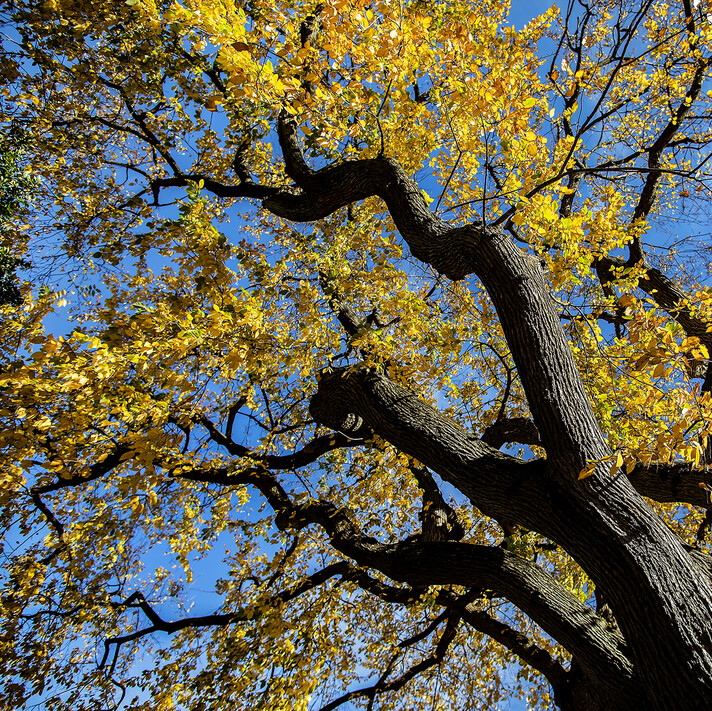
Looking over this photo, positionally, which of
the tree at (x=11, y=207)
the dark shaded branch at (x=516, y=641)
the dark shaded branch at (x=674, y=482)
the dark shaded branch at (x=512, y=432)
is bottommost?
the dark shaded branch at (x=516, y=641)

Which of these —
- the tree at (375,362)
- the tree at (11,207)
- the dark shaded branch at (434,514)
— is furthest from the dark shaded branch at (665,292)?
the tree at (11,207)

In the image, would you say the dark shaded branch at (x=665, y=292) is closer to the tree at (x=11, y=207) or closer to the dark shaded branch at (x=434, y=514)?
the dark shaded branch at (x=434, y=514)

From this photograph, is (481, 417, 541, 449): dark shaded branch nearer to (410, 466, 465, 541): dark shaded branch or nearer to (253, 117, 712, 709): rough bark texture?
(410, 466, 465, 541): dark shaded branch

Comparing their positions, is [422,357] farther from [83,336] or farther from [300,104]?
[83,336]

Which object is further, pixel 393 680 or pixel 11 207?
pixel 393 680

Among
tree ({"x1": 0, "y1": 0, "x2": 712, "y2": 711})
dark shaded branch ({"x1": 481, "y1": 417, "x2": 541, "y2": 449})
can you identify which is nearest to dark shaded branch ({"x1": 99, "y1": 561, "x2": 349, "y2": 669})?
tree ({"x1": 0, "y1": 0, "x2": 712, "y2": 711})

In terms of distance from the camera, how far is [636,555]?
2.38m

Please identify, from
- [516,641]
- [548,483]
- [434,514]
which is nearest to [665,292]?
[434,514]

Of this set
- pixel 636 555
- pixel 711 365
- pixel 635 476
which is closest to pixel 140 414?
pixel 636 555

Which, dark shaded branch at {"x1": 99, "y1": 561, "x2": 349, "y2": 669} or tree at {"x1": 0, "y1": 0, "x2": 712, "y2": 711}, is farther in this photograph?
dark shaded branch at {"x1": 99, "y1": 561, "x2": 349, "y2": 669}

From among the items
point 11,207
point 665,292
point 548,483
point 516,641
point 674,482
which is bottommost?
point 516,641

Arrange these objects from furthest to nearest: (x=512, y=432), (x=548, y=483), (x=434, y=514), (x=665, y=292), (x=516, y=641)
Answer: (x=665, y=292)
(x=434, y=514)
(x=512, y=432)
(x=516, y=641)
(x=548, y=483)

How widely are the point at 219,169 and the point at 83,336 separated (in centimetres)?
453

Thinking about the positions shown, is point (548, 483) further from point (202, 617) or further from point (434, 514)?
point (202, 617)
